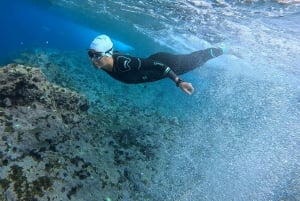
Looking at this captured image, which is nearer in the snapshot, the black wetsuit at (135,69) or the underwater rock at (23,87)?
the black wetsuit at (135,69)

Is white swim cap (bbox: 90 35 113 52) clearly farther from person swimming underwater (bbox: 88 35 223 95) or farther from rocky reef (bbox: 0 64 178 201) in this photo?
rocky reef (bbox: 0 64 178 201)

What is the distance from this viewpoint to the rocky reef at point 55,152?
6656 millimetres

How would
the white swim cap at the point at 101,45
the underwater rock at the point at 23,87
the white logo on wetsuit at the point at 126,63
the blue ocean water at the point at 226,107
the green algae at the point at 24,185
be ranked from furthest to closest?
the blue ocean water at the point at 226,107
the underwater rock at the point at 23,87
the white logo on wetsuit at the point at 126,63
the white swim cap at the point at 101,45
the green algae at the point at 24,185

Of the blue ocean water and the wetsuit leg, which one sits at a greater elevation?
the wetsuit leg

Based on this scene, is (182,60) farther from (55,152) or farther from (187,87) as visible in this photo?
(55,152)

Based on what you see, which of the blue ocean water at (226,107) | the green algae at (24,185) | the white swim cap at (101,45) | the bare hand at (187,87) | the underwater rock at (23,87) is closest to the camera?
the green algae at (24,185)

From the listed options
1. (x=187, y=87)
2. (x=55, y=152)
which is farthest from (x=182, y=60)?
(x=55, y=152)

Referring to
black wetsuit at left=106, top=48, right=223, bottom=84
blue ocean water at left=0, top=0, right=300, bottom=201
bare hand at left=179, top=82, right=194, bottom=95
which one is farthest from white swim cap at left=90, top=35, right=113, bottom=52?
blue ocean water at left=0, top=0, right=300, bottom=201

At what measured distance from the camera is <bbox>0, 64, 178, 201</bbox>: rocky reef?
6656mm

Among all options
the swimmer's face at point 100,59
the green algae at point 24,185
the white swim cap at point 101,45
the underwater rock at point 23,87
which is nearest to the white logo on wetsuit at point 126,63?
the swimmer's face at point 100,59

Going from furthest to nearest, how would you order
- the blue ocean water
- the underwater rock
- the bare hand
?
1. the blue ocean water
2. the underwater rock
3. the bare hand

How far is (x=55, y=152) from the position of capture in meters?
7.76

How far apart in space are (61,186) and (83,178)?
79cm

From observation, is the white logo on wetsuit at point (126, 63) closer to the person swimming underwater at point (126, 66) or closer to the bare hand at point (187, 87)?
the person swimming underwater at point (126, 66)
